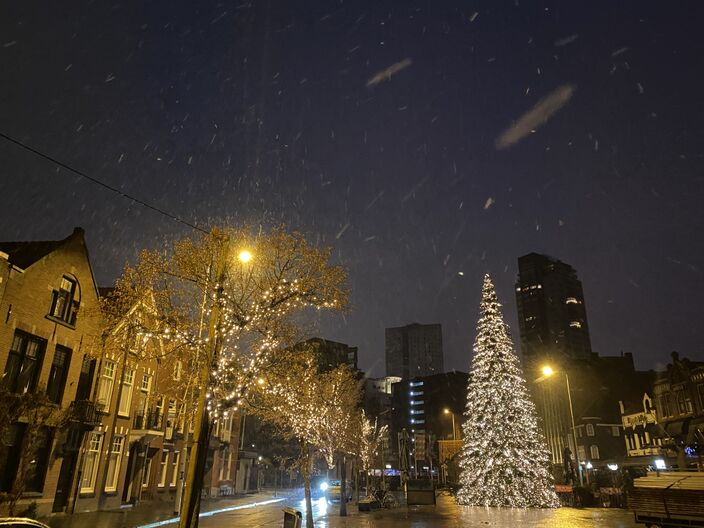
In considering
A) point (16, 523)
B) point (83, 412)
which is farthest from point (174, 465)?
point (16, 523)

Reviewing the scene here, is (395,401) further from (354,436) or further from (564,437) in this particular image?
(354,436)

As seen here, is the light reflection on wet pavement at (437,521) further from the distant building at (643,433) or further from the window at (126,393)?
the distant building at (643,433)

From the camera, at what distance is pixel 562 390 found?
239 feet

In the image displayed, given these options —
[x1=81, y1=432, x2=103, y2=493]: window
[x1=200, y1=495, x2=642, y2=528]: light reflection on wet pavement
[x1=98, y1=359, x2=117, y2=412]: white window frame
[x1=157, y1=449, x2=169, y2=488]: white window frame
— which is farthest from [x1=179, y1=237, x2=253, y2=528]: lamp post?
[x1=157, y1=449, x2=169, y2=488]: white window frame

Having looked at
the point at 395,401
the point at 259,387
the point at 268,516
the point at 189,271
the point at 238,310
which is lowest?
the point at 268,516

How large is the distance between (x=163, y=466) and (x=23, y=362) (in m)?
16.0

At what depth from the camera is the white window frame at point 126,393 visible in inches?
1128

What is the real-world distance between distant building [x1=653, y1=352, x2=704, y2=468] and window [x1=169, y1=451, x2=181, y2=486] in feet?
116

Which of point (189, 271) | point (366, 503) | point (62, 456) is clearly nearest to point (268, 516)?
point (366, 503)

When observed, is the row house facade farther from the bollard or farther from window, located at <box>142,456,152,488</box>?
the bollard

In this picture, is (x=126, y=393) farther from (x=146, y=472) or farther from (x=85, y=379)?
(x=146, y=472)

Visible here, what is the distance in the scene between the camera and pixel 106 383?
2744 centimetres

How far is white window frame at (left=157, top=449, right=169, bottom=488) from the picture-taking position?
34.1 m

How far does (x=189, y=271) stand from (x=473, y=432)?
78.0ft
